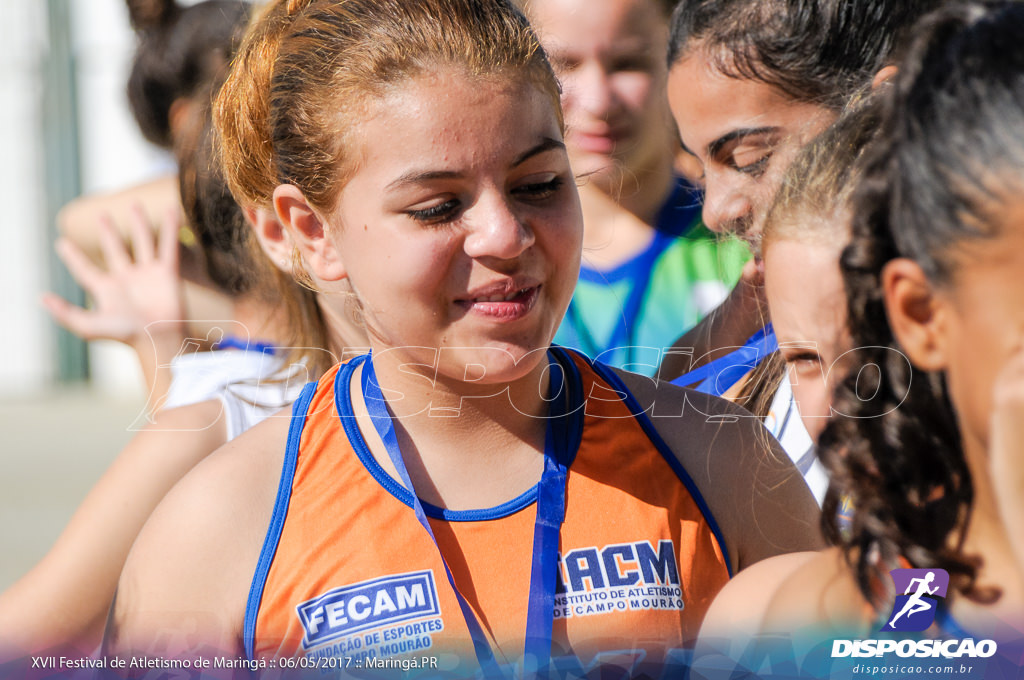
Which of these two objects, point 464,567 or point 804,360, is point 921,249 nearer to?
point 804,360

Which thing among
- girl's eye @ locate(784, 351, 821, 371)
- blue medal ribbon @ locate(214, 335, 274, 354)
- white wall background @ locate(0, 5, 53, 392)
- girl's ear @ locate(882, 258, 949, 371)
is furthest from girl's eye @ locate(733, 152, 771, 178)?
white wall background @ locate(0, 5, 53, 392)

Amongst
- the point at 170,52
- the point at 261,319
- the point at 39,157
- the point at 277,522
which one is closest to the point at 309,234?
the point at 277,522

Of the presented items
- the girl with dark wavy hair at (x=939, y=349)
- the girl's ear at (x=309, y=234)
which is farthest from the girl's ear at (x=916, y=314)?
the girl's ear at (x=309, y=234)

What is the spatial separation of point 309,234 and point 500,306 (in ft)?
1.10

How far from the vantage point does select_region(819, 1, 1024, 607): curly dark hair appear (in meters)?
0.92

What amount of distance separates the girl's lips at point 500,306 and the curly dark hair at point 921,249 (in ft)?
1.39

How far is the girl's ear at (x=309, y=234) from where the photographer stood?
1.48 metres

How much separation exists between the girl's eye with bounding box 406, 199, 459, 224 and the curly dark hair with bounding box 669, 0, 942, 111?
2.60ft

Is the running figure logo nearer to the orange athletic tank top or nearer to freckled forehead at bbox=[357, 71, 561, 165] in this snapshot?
the orange athletic tank top

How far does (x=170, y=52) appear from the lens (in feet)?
9.49

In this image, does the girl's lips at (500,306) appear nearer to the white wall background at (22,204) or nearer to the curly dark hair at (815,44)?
the curly dark hair at (815,44)

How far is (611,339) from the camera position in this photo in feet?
7.46

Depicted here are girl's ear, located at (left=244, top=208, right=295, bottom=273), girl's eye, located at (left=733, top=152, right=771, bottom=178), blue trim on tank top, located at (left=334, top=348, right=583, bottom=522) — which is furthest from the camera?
girl's eye, located at (left=733, top=152, right=771, bottom=178)

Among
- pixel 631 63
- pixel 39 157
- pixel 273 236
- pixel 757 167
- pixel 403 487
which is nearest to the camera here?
pixel 403 487
